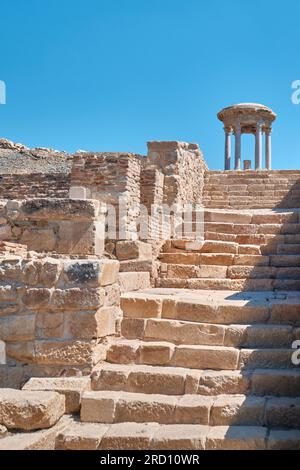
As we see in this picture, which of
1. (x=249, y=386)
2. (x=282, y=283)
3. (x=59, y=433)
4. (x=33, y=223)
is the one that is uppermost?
(x=33, y=223)

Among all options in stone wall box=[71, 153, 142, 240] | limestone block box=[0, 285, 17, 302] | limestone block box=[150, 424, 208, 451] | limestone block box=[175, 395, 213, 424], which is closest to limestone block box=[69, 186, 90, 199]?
stone wall box=[71, 153, 142, 240]

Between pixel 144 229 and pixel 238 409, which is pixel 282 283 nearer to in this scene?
pixel 144 229

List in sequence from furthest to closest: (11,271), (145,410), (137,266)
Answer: (137,266) → (11,271) → (145,410)

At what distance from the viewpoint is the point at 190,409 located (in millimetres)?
4086

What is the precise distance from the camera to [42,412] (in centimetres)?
394

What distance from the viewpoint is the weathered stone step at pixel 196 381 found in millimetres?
4270

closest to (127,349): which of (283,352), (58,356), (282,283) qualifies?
(58,356)

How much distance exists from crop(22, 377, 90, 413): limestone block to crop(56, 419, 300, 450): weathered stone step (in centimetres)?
24

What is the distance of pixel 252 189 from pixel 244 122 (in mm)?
10848

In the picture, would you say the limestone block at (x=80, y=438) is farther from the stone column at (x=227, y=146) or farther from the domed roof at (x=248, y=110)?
the stone column at (x=227, y=146)

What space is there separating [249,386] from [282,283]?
291cm

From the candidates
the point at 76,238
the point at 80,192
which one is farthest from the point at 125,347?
the point at 80,192

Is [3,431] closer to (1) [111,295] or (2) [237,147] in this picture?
(1) [111,295]

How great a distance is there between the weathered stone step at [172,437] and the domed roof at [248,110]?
70.8 ft
